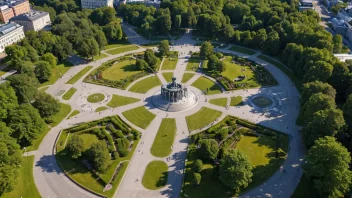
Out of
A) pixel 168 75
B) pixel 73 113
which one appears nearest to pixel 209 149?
pixel 73 113

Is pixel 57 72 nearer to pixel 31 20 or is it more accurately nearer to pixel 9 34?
pixel 9 34

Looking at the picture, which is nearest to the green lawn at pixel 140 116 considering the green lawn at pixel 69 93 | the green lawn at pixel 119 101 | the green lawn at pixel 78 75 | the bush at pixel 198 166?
the green lawn at pixel 119 101

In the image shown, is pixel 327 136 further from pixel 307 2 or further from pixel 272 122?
pixel 307 2

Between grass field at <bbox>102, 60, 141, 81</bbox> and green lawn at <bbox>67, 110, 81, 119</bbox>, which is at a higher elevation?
grass field at <bbox>102, 60, 141, 81</bbox>

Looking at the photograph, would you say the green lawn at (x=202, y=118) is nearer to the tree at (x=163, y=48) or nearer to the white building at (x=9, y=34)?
the tree at (x=163, y=48)

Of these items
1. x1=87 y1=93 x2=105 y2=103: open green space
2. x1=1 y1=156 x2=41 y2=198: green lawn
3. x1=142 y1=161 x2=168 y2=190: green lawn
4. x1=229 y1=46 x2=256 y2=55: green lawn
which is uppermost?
x1=229 y1=46 x2=256 y2=55: green lawn

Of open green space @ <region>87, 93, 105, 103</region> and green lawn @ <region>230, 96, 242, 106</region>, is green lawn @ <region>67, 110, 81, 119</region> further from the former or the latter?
green lawn @ <region>230, 96, 242, 106</region>

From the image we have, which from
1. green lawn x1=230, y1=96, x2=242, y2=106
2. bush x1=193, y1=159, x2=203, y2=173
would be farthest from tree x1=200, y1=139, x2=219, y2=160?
green lawn x1=230, y1=96, x2=242, y2=106
